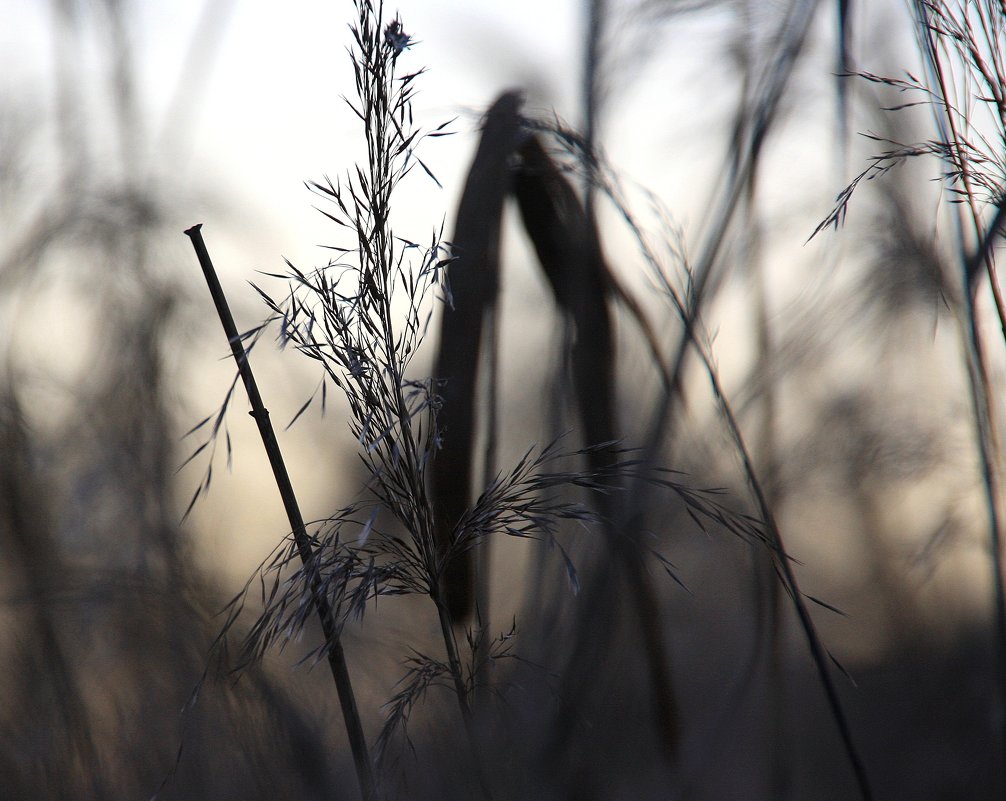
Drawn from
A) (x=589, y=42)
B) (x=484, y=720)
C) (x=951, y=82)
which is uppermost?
(x=589, y=42)

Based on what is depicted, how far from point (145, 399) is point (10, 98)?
46 cm

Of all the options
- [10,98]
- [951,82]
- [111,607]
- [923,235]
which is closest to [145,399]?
[111,607]

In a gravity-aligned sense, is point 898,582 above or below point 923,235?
below

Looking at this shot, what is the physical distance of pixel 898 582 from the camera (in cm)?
122

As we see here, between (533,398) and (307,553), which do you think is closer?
(307,553)

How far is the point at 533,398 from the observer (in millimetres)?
1195

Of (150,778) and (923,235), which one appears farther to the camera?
(923,235)

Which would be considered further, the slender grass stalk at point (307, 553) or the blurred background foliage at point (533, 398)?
the blurred background foliage at point (533, 398)

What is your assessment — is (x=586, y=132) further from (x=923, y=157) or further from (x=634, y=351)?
(x=923, y=157)

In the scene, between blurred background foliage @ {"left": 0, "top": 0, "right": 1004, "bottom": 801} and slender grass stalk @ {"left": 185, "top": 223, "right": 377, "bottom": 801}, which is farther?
blurred background foliage @ {"left": 0, "top": 0, "right": 1004, "bottom": 801}

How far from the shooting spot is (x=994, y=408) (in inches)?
49.3

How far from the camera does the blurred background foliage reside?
1.10 metres

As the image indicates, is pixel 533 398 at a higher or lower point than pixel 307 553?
higher

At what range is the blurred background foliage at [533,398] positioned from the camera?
1.10 m
